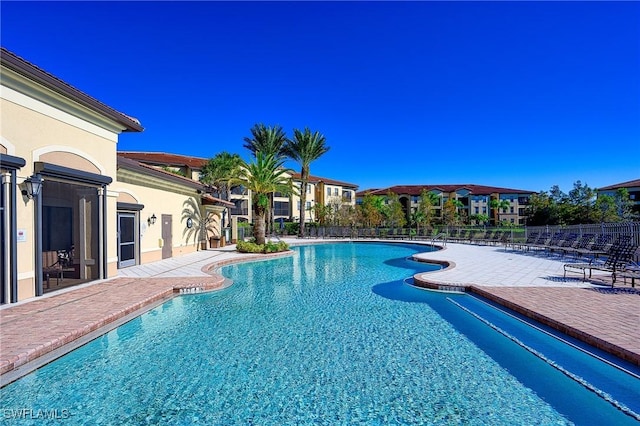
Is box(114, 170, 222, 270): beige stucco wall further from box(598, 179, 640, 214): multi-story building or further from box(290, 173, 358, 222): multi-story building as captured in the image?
box(598, 179, 640, 214): multi-story building

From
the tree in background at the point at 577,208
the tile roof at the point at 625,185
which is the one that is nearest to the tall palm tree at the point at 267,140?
the tree in background at the point at 577,208

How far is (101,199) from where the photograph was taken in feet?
33.4

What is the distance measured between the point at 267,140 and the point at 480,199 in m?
53.9

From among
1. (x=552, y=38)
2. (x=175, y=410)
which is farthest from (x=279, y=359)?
(x=552, y=38)

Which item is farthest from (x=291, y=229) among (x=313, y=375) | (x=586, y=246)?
(x=313, y=375)

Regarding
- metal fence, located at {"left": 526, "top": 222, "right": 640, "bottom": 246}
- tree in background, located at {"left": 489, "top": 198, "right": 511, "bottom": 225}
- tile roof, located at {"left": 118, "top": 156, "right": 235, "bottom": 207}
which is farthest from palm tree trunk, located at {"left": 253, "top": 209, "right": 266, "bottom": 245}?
tree in background, located at {"left": 489, "top": 198, "right": 511, "bottom": 225}

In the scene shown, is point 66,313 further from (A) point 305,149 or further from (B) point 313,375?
(A) point 305,149

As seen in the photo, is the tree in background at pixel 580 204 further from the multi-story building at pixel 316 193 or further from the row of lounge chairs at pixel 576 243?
the multi-story building at pixel 316 193

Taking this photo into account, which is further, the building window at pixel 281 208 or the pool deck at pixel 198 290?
the building window at pixel 281 208

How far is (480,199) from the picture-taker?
72.3 meters

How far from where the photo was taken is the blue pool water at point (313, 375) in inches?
149

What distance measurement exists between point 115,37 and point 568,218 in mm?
46757

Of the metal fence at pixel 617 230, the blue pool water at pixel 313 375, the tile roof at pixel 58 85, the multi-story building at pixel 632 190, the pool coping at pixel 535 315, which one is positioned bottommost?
the blue pool water at pixel 313 375

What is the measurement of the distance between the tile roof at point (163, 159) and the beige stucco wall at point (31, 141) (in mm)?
32172
